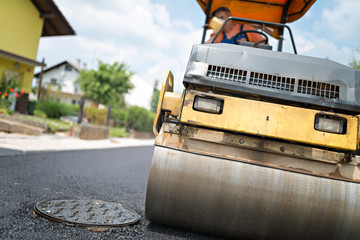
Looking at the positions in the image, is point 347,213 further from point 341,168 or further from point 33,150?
point 33,150

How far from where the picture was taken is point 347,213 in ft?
8.43

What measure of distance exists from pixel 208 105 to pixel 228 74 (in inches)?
13.4

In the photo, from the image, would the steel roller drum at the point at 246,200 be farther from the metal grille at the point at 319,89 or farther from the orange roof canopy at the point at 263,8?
the orange roof canopy at the point at 263,8

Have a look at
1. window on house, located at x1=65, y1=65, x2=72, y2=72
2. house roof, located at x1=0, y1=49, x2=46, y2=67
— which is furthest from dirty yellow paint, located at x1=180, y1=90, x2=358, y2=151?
window on house, located at x1=65, y1=65, x2=72, y2=72

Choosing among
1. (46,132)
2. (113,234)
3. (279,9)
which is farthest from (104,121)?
(113,234)

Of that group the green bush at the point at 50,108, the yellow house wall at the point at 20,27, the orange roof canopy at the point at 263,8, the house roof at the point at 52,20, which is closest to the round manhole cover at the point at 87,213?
the orange roof canopy at the point at 263,8

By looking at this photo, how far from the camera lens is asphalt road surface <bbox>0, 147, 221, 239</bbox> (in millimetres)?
2705

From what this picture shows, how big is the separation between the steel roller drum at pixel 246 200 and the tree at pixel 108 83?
36498mm

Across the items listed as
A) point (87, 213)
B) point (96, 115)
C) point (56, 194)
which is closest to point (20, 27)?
point (96, 115)

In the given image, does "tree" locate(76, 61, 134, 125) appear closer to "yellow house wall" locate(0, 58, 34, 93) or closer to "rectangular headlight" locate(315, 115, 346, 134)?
"yellow house wall" locate(0, 58, 34, 93)

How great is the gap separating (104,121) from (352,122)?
17508 mm

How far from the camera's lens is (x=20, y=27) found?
57.3 feet

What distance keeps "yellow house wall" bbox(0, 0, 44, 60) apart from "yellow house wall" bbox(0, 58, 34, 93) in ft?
1.95

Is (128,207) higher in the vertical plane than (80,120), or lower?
lower
